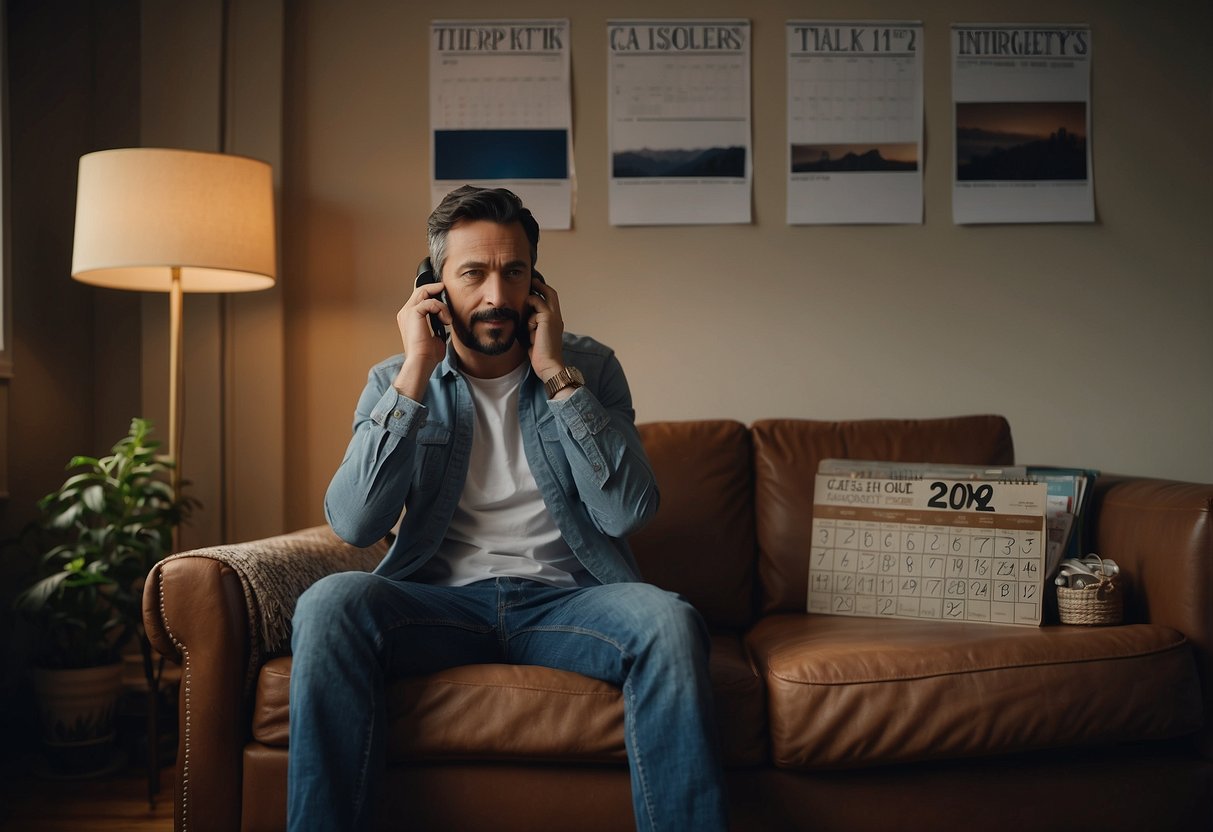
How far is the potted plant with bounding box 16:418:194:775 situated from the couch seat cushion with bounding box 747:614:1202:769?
5.03ft

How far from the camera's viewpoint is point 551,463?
180 centimetres

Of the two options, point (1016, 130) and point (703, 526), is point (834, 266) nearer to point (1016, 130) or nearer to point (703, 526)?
point (1016, 130)

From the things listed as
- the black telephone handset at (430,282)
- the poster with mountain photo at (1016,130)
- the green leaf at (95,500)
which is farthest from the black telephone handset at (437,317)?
the poster with mountain photo at (1016,130)

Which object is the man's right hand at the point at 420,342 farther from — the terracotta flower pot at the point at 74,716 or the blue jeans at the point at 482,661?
the terracotta flower pot at the point at 74,716

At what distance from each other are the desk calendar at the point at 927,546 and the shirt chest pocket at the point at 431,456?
34.3 inches

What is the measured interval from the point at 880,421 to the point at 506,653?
47.0 inches

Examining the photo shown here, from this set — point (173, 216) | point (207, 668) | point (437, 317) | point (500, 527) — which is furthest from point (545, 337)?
point (173, 216)

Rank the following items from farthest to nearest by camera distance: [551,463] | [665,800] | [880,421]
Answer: [880,421] < [551,463] < [665,800]

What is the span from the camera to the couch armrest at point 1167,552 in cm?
176

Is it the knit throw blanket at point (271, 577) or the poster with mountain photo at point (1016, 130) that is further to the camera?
the poster with mountain photo at point (1016, 130)

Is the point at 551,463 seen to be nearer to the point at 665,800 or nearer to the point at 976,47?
the point at 665,800

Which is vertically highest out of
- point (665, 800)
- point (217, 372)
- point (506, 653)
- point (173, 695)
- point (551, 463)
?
point (217, 372)

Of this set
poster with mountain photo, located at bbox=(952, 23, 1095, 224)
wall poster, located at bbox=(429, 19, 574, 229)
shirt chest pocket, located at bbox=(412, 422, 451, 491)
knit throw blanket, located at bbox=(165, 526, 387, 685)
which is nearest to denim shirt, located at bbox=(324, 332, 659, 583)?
shirt chest pocket, located at bbox=(412, 422, 451, 491)

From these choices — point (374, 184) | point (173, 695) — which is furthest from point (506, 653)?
point (374, 184)
